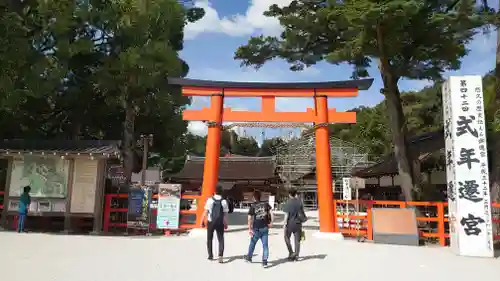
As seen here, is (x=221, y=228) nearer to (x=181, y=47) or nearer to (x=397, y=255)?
(x=397, y=255)

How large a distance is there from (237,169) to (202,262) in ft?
80.5

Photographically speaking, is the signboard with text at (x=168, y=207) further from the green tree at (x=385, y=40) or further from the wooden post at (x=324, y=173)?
the green tree at (x=385, y=40)

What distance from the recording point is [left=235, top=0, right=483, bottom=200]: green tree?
10.4 metres

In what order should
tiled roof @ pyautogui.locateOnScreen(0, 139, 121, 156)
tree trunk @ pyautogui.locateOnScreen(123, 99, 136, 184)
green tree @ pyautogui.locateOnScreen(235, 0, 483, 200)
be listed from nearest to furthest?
green tree @ pyautogui.locateOnScreen(235, 0, 483, 200), tiled roof @ pyautogui.locateOnScreen(0, 139, 121, 156), tree trunk @ pyautogui.locateOnScreen(123, 99, 136, 184)

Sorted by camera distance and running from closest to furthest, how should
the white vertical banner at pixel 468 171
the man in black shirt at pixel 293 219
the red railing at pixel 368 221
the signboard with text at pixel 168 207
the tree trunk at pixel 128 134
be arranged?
the man in black shirt at pixel 293 219 → the white vertical banner at pixel 468 171 → the red railing at pixel 368 221 → the signboard with text at pixel 168 207 → the tree trunk at pixel 128 134

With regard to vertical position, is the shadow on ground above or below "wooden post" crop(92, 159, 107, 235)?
below

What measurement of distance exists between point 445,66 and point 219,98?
7.52m

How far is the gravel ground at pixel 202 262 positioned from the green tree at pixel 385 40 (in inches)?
177

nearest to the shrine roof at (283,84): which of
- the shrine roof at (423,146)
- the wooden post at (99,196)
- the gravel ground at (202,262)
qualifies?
the shrine roof at (423,146)

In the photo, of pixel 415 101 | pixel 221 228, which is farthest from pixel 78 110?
pixel 415 101

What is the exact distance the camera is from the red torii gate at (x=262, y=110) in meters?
12.6

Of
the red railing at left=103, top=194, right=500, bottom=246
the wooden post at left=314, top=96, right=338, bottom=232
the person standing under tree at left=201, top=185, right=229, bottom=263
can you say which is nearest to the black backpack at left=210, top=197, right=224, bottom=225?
the person standing under tree at left=201, top=185, right=229, bottom=263

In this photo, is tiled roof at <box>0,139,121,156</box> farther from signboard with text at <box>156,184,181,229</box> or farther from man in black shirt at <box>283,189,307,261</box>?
man in black shirt at <box>283,189,307,261</box>

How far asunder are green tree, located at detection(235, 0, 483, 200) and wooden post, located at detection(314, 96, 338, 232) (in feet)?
5.85
